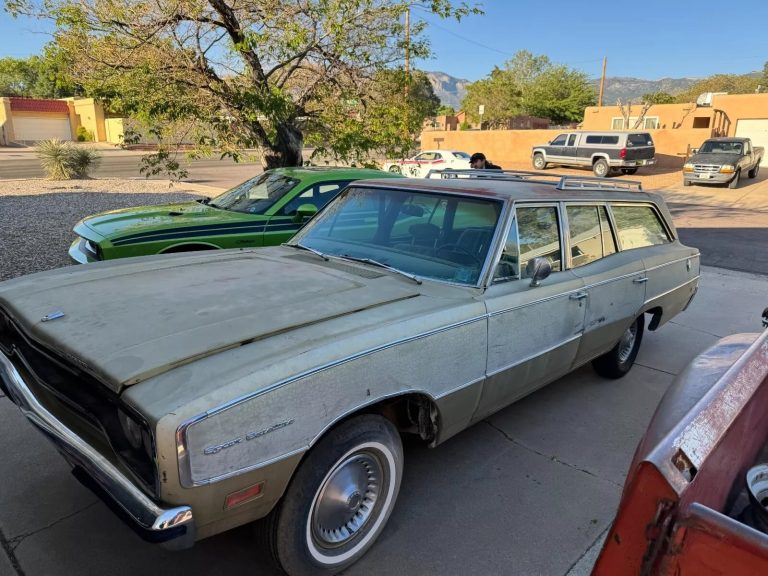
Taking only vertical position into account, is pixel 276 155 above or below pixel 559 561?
above

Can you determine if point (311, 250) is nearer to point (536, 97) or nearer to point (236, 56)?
point (236, 56)

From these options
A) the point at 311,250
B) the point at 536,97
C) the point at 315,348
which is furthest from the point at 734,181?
the point at 536,97

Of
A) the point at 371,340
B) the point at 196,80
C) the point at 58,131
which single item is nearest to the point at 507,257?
the point at 371,340

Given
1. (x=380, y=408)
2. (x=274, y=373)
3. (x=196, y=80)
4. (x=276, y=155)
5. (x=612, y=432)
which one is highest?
(x=196, y=80)

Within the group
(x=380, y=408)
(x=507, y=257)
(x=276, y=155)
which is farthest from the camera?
(x=276, y=155)

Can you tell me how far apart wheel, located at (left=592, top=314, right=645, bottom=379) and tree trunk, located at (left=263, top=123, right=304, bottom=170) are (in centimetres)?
643

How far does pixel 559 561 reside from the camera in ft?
8.43

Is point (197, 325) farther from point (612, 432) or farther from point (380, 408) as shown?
point (612, 432)

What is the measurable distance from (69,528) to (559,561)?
241 cm

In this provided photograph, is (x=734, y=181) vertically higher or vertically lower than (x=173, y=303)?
Answer: lower

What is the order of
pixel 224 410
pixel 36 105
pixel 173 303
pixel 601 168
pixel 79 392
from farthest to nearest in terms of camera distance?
1. pixel 36 105
2. pixel 601 168
3. pixel 173 303
4. pixel 79 392
5. pixel 224 410

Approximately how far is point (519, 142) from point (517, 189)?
99.4 feet

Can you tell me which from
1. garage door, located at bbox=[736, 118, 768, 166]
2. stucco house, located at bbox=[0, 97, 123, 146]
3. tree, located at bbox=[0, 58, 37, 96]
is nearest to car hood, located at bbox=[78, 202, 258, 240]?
garage door, located at bbox=[736, 118, 768, 166]

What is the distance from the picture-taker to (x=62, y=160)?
18953mm
